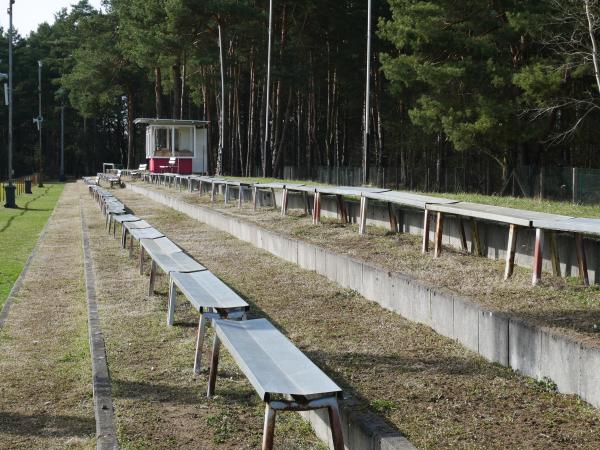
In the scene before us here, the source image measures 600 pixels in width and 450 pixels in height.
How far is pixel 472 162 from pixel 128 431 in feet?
121

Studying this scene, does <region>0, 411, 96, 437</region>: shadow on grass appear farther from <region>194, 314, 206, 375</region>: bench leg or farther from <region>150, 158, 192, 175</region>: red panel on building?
<region>150, 158, 192, 175</region>: red panel on building

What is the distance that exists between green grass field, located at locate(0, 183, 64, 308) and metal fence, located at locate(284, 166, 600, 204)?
13.3 m

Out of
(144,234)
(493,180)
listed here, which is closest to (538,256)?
(144,234)

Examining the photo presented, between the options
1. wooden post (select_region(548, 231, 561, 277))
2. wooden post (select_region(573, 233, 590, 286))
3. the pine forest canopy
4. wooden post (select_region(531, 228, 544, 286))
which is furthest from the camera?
the pine forest canopy

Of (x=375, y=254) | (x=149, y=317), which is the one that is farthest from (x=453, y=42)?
(x=149, y=317)

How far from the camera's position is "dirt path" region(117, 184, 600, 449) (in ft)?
14.0

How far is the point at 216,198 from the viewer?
71.9ft

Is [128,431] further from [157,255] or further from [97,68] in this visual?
[97,68]

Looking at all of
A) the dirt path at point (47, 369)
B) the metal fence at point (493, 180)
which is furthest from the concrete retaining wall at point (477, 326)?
the metal fence at point (493, 180)

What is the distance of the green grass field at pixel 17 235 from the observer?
40.9 ft

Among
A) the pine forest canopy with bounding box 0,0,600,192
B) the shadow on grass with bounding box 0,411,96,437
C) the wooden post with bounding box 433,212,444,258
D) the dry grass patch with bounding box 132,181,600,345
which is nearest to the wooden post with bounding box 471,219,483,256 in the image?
the dry grass patch with bounding box 132,181,600,345

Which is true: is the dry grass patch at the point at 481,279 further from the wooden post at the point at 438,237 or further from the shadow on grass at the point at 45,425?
the shadow on grass at the point at 45,425

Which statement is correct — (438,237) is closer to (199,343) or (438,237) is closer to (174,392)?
(199,343)

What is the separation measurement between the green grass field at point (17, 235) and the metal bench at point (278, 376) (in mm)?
5896
